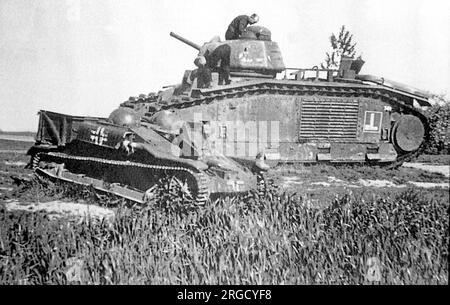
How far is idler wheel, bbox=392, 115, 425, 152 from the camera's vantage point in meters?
10.8

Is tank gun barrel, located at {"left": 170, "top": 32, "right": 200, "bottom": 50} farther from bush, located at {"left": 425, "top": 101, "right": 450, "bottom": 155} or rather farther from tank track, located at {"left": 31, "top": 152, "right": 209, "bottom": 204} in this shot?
bush, located at {"left": 425, "top": 101, "right": 450, "bottom": 155}

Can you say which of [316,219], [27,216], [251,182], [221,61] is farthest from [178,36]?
[316,219]

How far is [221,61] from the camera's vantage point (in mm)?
10000

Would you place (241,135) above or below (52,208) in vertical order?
above

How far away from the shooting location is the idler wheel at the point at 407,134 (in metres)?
10.8

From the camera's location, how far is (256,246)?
12.9ft


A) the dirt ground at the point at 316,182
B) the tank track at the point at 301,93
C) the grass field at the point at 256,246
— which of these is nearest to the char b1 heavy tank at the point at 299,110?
the tank track at the point at 301,93

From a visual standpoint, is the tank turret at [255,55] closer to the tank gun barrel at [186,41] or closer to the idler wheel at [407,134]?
the tank gun barrel at [186,41]

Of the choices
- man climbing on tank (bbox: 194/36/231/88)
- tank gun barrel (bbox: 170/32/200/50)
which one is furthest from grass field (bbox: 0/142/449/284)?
tank gun barrel (bbox: 170/32/200/50)

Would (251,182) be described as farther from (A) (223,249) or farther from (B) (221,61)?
(B) (221,61)

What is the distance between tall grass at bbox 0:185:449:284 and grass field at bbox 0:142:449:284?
0.01 m

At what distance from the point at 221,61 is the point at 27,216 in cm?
611

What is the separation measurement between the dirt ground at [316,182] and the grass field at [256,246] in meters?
0.50

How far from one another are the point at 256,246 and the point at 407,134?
27.4ft
